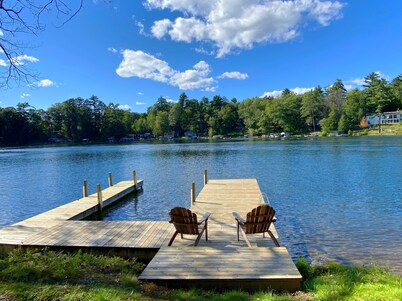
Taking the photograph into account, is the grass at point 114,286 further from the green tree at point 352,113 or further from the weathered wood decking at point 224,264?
the green tree at point 352,113

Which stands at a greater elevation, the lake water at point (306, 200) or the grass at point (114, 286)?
the grass at point (114, 286)

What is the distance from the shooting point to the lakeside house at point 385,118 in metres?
76.8

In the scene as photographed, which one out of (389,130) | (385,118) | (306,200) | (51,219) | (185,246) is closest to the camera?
(185,246)

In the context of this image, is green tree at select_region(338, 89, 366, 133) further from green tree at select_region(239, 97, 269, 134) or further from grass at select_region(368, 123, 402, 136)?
green tree at select_region(239, 97, 269, 134)

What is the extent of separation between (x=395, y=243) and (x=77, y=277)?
7706mm

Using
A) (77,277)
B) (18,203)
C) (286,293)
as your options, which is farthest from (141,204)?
(286,293)

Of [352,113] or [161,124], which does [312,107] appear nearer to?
[352,113]

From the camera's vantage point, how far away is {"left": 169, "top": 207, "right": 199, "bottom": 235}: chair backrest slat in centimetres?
579

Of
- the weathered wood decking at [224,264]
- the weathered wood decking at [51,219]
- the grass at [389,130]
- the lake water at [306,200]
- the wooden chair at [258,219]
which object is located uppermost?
the grass at [389,130]

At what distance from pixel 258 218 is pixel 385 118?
291ft

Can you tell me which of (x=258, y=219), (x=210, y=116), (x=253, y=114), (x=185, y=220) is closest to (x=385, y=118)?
(x=253, y=114)

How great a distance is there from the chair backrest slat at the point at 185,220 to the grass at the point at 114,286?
130cm

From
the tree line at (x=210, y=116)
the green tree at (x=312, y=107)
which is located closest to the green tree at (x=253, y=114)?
the tree line at (x=210, y=116)

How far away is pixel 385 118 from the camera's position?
7894cm
